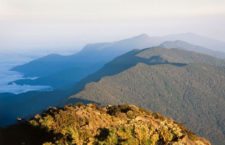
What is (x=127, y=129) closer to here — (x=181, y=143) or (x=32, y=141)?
(x=181, y=143)

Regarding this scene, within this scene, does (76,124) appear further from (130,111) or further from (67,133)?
(130,111)

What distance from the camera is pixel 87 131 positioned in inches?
1459

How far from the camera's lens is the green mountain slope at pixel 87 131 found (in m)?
35.4

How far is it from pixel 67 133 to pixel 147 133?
6.01 metres

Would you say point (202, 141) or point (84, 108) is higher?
point (84, 108)

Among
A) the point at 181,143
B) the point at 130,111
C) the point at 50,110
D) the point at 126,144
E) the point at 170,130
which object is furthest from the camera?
the point at 130,111

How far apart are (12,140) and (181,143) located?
12760 millimetres

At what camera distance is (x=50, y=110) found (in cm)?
4484

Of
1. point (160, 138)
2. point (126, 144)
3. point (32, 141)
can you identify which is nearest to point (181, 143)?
point (160, 138)

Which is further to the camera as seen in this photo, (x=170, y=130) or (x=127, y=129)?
(x=170, y=130)

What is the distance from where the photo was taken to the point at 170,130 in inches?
1607

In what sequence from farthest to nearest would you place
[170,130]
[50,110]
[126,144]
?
1. [50,110]
2. [170,130]
3. [126,144]

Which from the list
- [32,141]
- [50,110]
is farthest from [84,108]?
[32,141]

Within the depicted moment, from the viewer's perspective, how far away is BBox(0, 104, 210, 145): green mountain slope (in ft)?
116
